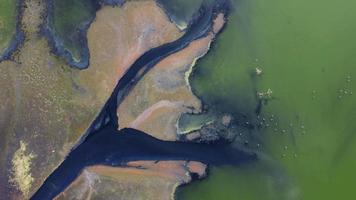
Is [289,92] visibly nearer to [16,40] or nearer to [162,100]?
[162,100]

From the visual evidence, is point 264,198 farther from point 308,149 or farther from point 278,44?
point 278,44

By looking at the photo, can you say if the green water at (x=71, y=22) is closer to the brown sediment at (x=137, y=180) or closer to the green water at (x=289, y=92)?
the brown sediment at (x=137, y=180)

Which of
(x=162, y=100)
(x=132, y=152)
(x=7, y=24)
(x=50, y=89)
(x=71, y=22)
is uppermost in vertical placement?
(x=71, y=22)

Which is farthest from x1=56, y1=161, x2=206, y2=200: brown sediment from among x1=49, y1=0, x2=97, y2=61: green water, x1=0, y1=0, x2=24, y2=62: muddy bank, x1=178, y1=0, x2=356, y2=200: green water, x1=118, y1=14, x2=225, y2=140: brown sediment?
x1=0, y1=0, x2=24, y2=62: muddy bank

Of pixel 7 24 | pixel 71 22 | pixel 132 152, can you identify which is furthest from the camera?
pixel 132 152

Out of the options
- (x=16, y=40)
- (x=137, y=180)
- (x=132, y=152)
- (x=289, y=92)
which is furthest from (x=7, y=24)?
(x=289, y=92)

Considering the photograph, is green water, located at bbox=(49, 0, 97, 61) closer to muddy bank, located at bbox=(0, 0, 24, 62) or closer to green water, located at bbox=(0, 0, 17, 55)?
muddy bank, located at bbox=(0, 0, 24, 62)

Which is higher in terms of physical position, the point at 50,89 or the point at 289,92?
the point at 289,92

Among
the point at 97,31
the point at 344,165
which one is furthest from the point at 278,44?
the point at 97,31
